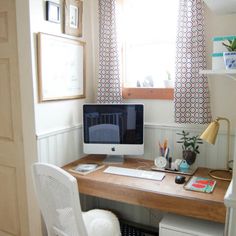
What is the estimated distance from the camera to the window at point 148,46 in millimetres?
2234

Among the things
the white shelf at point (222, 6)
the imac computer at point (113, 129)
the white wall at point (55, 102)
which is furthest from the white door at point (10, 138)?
the white shelf at point (222, 6)

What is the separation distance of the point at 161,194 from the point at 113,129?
714mm

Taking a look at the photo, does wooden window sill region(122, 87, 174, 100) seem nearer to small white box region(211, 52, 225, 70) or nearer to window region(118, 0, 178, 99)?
window region(118, 0, 178, 99)

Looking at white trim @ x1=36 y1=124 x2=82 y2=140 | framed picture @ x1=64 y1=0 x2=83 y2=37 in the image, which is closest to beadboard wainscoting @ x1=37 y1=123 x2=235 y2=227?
white trim @ x1=36 y1=124 x2=82 y2=140

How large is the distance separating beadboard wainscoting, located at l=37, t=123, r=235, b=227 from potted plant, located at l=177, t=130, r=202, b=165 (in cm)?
6

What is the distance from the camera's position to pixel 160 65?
233cm

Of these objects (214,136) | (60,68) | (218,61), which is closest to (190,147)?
(214,136)

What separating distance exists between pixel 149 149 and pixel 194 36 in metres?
0.98

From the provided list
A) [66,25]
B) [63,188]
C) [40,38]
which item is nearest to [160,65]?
[66,25]

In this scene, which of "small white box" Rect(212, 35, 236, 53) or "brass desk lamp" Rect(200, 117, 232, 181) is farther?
"brass desk lamp" Rect(200, 117, 232, 181)

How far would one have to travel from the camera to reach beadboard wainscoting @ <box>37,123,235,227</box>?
2051 millimetres

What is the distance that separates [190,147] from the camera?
208 centimetres

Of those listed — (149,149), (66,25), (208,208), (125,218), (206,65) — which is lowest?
(125,218)

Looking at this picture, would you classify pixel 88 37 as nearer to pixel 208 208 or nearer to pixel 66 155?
pixel 66 155
